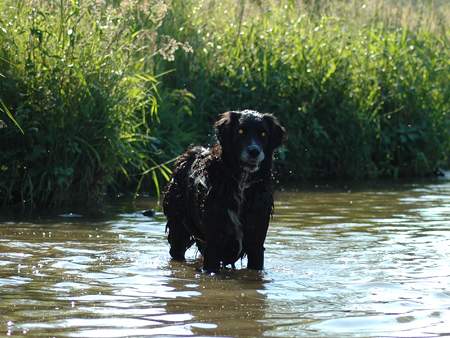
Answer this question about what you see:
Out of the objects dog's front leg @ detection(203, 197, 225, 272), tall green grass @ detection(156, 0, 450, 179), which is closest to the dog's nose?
dog's front leg @ detection(203, 197, 225, 272)

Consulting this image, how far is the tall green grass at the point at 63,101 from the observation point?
463 inches

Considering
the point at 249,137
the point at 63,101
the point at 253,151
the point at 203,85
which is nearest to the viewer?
the point at 253,151

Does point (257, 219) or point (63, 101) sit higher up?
point (63, 101)

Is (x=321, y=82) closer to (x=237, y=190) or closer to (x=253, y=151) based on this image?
(x=237, y=190)

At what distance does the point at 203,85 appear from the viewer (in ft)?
49.3

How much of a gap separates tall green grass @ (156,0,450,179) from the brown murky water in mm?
3238

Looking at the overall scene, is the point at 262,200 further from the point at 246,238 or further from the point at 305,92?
the point at 305,92

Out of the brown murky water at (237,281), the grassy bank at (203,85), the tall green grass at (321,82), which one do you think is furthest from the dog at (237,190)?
the tall green grass at (321,82)

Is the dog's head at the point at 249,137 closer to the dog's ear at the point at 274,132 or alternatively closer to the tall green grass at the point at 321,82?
the dog's ear at the point at 274,132

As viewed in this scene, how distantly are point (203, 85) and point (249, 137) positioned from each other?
669cm

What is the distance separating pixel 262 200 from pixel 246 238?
0.31 metres

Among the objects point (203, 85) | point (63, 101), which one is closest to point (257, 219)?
point (63, 101)

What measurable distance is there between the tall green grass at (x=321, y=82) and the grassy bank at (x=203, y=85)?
0.07 ft

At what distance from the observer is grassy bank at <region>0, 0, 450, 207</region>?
11820 mm
